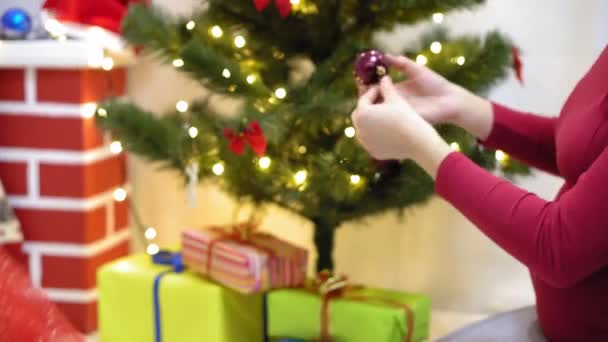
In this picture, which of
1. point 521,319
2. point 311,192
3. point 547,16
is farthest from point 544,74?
point 521,319

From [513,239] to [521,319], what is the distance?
25cm

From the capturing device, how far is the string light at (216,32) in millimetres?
1409

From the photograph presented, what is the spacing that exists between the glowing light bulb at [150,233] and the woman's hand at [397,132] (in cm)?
107

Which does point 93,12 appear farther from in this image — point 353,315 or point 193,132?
point 353,315

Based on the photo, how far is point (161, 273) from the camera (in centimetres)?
146

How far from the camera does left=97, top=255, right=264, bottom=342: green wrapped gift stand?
138 centimetres

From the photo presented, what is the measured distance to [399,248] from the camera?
1807 mm

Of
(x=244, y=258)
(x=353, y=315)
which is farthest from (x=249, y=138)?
(x=353, y=315)

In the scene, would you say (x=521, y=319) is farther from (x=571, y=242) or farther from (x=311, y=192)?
(x=311, y=192)

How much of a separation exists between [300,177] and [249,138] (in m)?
0.14

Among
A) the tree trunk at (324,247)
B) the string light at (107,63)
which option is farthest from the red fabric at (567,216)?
the string light at (107,63)

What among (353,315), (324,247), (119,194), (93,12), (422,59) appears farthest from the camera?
(119,194)

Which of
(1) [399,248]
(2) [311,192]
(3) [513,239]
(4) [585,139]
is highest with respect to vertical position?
(4) [585,139]

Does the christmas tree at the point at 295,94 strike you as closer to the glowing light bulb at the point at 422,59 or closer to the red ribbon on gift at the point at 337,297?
the glowing light bulb at the point at 422,59
